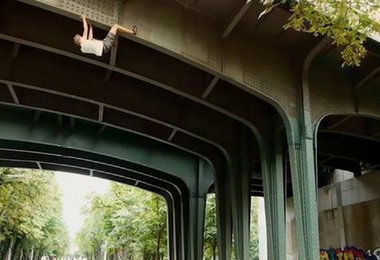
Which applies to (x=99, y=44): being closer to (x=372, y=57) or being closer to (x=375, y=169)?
(x=372, y=57)

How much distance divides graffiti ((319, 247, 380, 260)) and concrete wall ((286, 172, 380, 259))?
221 millimetres

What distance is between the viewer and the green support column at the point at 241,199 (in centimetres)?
1459

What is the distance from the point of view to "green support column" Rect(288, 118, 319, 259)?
413 inches

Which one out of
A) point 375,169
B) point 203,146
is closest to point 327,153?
point 375,169

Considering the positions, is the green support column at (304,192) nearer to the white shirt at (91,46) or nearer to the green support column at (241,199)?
the green support column at (241,199)

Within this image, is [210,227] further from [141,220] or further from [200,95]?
[200,95]

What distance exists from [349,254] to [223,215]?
23.4 feet

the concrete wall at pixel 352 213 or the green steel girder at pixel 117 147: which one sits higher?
the green steel girder at pixel 117 147

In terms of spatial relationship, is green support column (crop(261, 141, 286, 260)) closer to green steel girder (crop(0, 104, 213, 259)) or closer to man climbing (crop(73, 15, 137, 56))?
man climbing (crop(73, 15, 137, 56))

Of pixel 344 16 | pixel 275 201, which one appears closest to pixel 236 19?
pixel 344 16

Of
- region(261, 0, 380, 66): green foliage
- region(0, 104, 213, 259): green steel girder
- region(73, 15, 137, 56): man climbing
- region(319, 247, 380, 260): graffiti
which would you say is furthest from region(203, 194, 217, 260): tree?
region(261, 0, 380, 66): green foliage

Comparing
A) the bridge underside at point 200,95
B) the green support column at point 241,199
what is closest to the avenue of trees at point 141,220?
the bridge underside at point 200,95

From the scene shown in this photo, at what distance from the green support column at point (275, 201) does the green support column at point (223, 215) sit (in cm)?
438

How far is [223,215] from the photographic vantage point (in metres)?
17.1
